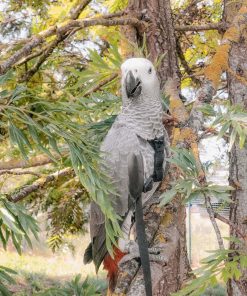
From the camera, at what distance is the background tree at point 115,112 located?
0.54 metres

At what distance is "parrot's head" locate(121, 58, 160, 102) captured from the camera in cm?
66

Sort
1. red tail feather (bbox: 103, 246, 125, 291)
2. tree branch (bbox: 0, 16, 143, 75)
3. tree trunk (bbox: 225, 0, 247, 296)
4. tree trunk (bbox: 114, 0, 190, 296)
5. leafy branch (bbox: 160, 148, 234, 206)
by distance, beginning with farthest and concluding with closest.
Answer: tree trunk (bbox: 225, 0, 247, 296), tree branch (bbox: 0, 16, 143, 75), red tail feather (bbox: 103, 246, 125, 291), tree trunk (bbox: 114, 0, 190, 296), leafy branch (bbox: 160, 148, 234, 206)

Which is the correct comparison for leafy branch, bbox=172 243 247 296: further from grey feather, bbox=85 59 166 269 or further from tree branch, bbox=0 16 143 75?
tree branch, bbox=0 16 143 75

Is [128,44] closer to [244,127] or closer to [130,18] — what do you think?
[130,18]

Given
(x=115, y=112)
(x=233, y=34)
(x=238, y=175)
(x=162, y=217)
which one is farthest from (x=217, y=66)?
(x=238, y=175)

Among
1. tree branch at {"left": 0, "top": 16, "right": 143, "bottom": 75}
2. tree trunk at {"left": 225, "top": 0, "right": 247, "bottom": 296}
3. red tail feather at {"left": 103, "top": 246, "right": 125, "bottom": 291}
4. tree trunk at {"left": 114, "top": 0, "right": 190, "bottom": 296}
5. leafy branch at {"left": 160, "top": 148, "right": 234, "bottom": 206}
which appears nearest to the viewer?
leafy branch at {"left": 160, "top": 148, "right": 234, "bottom": 206}

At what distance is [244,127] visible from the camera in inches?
22.5

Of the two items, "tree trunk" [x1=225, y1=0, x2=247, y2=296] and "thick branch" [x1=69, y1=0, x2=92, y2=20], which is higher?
"thick branch" [x1=69, y1=0, x2=92, y2=20]

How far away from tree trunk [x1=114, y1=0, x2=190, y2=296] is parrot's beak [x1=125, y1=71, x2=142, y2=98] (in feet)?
0.39

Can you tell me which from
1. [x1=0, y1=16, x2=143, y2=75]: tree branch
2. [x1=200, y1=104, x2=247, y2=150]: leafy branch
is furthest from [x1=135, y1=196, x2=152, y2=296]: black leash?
[x1=0, y1=16, x2=143, y2=75]: tree branch

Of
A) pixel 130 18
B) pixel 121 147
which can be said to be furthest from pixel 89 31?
pixel 121 147

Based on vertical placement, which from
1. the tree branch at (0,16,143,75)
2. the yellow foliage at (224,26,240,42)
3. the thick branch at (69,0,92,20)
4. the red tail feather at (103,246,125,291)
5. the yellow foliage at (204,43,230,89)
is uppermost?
the thick branch at (69,0,92,20)

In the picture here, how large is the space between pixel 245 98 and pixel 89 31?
2.25 feet

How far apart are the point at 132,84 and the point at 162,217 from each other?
0.69 ft
